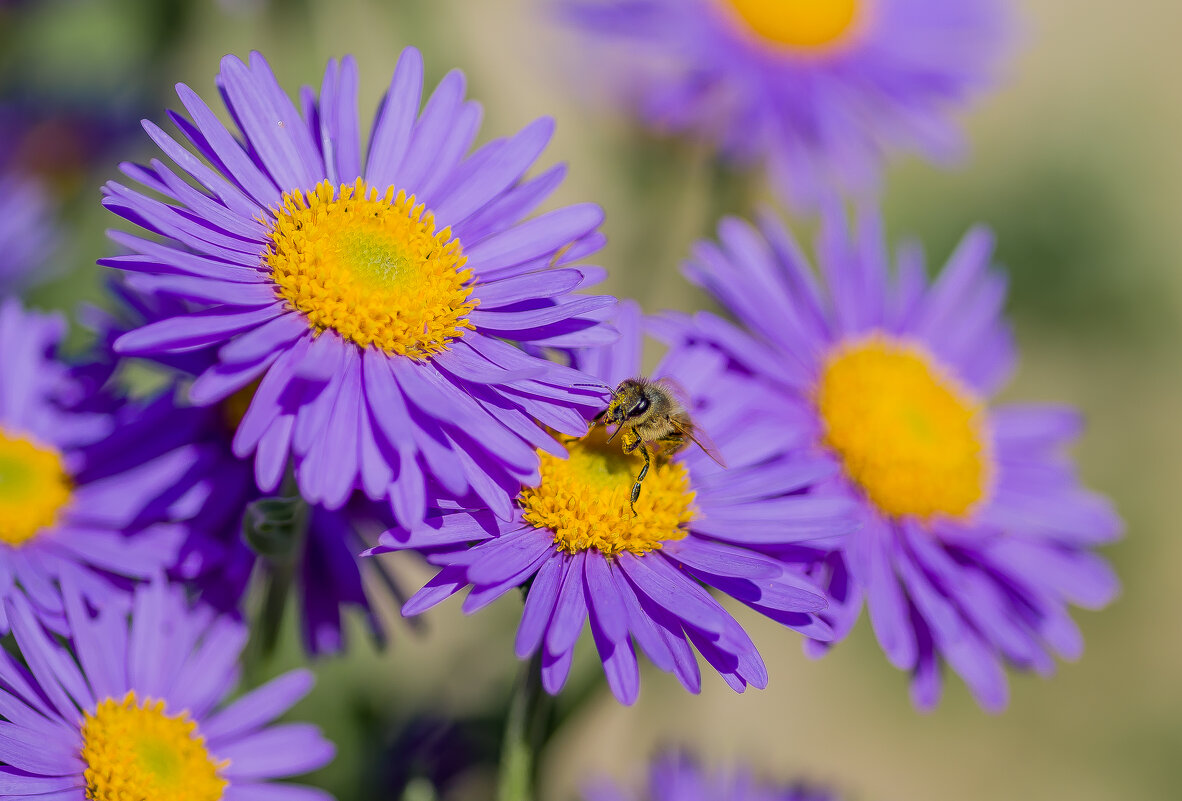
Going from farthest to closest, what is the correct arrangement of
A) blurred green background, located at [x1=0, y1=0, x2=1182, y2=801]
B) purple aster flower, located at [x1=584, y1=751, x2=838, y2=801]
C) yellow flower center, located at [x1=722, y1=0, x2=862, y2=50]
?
yellow flower center, located at [x1=722, y1=0, x2=862, y2=50]
blurred green background, located at [x1=0, y1=0, x2=1182, y2=801]
purple aster flower, located at [x1=584, y1=751, x2=838, y2=801]

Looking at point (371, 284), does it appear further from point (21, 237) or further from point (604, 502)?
point (21, 237)

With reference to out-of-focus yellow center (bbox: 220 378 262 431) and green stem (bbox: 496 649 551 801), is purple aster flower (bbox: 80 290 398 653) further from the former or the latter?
green stem (bbox: 496 649 551 801)

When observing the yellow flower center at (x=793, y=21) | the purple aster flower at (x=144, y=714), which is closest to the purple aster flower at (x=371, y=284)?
the purple aster flower at (x=144, y=714)

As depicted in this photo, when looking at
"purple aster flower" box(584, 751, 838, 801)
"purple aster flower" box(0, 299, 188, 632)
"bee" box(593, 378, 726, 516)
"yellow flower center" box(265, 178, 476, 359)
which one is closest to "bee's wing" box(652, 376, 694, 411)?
"bee" box(593, 378, 726, 516)

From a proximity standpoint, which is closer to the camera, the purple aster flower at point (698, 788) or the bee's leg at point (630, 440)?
the bee's leg at point (630, 440)

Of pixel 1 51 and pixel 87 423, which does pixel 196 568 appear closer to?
pixel 87 423

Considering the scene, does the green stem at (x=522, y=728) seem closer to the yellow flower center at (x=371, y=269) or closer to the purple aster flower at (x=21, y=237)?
the yellow flower center at (x=371, y=269)

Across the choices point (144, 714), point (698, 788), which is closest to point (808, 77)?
point (698, 788)
